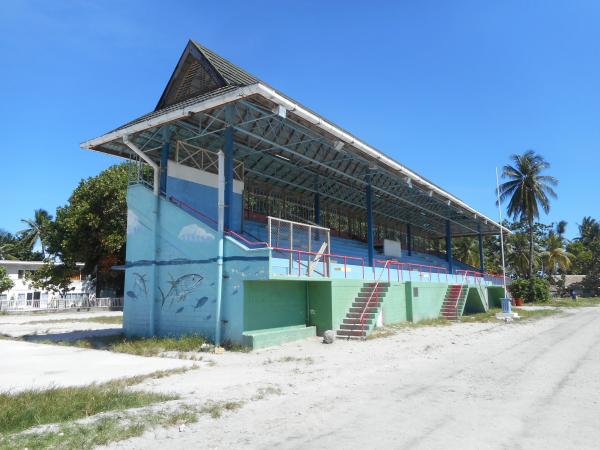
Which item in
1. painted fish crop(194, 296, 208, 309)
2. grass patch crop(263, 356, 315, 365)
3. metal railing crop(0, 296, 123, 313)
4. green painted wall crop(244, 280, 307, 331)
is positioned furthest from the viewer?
metal railing crop(0, 296, 123, 313)

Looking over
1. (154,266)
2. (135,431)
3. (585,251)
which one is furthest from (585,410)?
(585,251)

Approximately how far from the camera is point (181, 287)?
15477mm

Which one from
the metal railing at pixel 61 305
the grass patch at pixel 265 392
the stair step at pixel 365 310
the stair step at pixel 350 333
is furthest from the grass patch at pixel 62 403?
the metal railing at pixel 61 305

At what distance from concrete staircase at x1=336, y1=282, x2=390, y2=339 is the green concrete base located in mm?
1252

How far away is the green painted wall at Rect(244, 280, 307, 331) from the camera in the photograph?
46.9 ft

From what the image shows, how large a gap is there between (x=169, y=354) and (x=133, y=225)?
6308 mm

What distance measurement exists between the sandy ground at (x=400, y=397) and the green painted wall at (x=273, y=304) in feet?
4.75

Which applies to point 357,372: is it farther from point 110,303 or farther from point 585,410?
point 110,303

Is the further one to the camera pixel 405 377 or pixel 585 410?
pixel 405 377

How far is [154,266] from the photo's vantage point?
16188mm

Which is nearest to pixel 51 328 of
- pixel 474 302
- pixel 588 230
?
pixel 474 302

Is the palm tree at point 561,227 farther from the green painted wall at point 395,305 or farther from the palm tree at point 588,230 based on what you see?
the green painted wall at point 395,305

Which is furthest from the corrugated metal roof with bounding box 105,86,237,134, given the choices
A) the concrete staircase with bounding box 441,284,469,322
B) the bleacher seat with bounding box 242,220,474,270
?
the concrete staircase with bounding box 441,284,469,322

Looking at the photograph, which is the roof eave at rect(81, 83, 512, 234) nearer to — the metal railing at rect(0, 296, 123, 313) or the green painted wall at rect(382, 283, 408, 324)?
the green painted wall at rect(382, 283, 408, 324)
